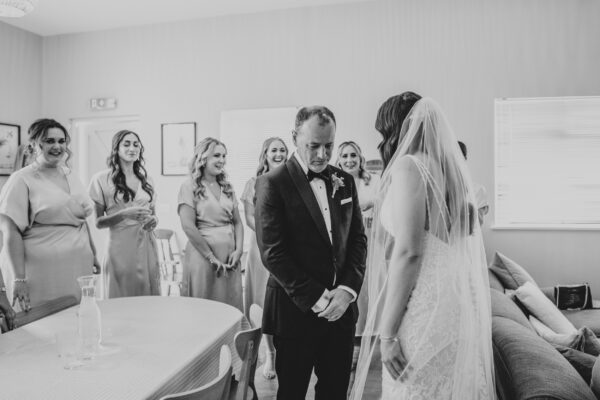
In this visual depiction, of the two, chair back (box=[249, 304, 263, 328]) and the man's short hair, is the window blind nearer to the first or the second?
the man's short hair

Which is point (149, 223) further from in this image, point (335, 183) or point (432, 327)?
point (432, 327)

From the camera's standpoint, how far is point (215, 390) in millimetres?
1122

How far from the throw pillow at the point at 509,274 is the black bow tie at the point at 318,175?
8.45 feet

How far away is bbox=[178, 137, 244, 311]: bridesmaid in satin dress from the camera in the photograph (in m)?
3.02

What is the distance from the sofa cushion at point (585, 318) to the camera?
3.34 metres

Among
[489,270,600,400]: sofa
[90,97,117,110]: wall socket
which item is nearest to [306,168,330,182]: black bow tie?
[489,270,600,400]: sofa

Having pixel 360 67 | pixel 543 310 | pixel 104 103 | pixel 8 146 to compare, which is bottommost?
pixel 543 310

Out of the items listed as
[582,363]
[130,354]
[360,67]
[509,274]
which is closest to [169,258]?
[360,67]

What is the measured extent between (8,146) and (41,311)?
4.05 metres

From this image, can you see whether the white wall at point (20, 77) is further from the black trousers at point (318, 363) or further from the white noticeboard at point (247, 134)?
the black trousers at point (318, 363)

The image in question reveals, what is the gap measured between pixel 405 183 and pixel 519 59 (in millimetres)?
3725

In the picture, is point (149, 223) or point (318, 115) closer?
point (318, 115)

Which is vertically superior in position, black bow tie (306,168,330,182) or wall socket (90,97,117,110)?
wall socket (90,97,117,110)

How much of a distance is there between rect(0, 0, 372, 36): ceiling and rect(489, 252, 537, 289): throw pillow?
3044 millimetres
